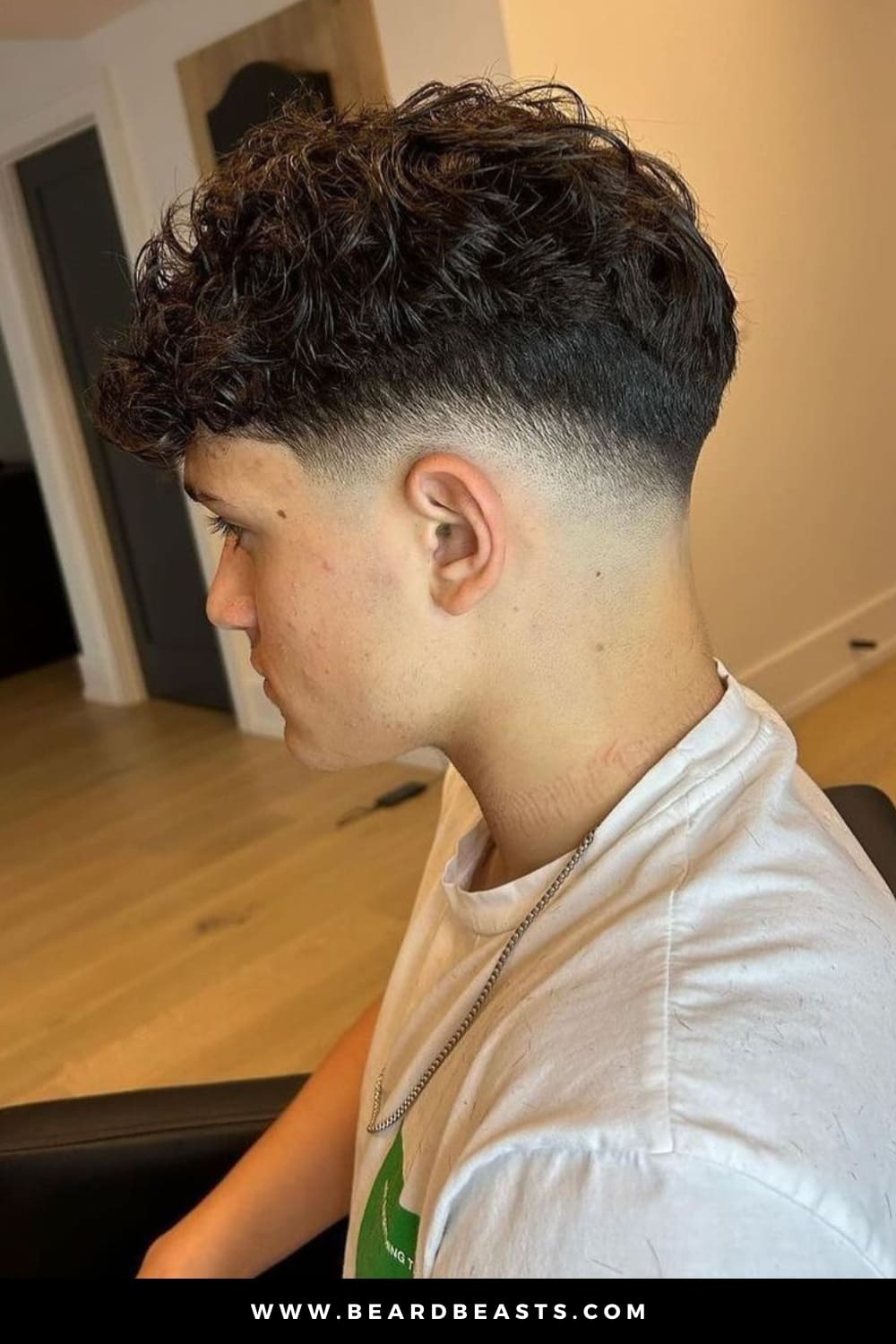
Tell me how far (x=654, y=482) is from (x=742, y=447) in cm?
238

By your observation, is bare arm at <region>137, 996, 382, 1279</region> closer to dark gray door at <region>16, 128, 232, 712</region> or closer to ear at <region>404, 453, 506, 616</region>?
ear at <region>404, 453, 506, 616</region>

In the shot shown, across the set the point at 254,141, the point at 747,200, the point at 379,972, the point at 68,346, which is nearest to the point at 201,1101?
the point at 254,141

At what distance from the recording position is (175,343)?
687 mm

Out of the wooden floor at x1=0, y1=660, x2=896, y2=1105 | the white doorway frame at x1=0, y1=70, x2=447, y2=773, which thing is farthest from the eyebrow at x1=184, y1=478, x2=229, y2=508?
the white doorway frame at x1=0, y1=70, x2=447, y2=773

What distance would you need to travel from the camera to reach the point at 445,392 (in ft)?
2.12

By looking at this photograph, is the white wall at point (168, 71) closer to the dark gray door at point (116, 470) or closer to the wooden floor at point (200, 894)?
the dark gray door at point (116, 470)

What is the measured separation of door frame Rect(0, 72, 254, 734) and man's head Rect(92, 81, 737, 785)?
10.1 feet

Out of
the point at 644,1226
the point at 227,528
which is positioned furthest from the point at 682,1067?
the point at 227,528

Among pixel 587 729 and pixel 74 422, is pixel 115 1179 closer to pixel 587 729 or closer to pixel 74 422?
pixel 587 729

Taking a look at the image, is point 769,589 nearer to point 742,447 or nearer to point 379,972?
point 742,447

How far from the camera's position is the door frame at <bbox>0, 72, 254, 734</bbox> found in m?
3.55

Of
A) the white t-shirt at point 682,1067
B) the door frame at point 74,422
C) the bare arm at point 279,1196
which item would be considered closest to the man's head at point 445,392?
the white t-shirt at point 682,1067

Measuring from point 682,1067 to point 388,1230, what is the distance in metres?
0.27

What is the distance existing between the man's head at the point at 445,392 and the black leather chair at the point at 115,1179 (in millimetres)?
495
